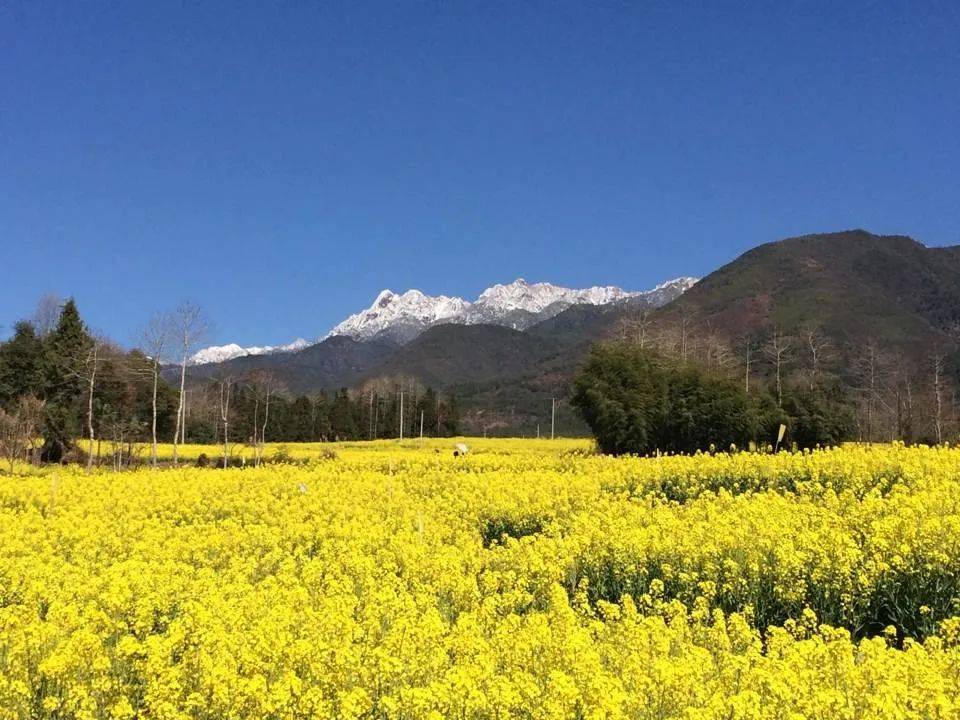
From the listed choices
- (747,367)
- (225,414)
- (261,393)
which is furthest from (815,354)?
(261,393)

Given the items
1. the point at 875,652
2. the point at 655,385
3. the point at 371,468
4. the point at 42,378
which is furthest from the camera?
the point at 42,378

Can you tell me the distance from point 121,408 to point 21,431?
74.3 feet

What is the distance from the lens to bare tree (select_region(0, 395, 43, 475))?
121 feet

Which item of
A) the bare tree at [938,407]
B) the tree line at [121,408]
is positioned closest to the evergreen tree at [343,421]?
the tree line at [121,408]

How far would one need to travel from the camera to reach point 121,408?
5994cm

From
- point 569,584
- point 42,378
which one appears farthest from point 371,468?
point 42,378

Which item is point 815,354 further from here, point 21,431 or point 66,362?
point 21,431

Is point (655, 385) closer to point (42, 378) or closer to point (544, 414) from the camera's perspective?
point (42, 378)

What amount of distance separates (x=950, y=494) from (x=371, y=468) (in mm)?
18282

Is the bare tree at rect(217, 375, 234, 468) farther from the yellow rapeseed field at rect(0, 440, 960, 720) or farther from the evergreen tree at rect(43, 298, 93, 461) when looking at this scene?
the yellow rapeseed field at rect(0, 440, 960, 720)

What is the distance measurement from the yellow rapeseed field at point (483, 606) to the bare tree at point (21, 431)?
75.6 feet

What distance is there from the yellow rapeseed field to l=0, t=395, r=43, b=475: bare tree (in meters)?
23.0

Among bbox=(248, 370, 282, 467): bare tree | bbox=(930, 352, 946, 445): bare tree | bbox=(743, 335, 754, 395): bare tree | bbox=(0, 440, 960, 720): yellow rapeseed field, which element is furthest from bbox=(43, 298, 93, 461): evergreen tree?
bbox=(930, 352, 946, 445): bare tree

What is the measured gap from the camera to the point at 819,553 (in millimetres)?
9094
